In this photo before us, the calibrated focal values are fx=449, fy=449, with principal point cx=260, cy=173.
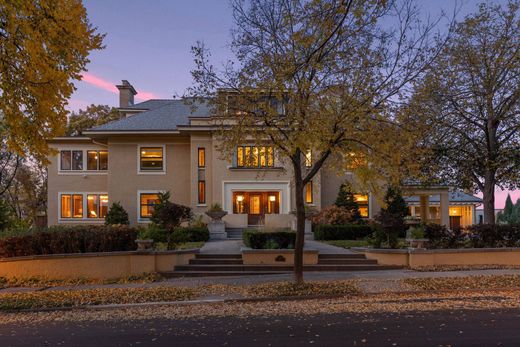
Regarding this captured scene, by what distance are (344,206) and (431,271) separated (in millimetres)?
11755

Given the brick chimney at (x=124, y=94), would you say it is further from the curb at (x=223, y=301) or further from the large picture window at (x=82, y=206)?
the curb at (x=223, y=301)

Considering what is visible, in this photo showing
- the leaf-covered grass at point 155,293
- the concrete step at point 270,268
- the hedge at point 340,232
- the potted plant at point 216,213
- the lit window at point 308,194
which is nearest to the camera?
the leaf-covered grass at point 155,293

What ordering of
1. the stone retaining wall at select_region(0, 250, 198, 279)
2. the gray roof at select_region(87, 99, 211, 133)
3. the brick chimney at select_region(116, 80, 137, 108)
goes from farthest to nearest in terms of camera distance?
the brick chimney at select_region(116, 80, 137, 108)
the gray roof at select_region(87, 99, 211, 133)
the stone retaining wall at select_region(0, 250, 198, 279)

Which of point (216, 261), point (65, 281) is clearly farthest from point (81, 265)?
point (216, 261)

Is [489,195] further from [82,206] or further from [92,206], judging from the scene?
[82,206]

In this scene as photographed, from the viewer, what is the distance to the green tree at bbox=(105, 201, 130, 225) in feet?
88.8

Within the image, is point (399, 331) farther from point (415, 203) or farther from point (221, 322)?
point (415, 203)

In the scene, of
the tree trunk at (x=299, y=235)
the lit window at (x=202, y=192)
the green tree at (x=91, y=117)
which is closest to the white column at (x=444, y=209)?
the lit window at (x=202, y=192)

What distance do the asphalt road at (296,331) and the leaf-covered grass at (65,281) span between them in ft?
15.8

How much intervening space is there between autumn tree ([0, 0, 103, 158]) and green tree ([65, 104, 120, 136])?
35213mm

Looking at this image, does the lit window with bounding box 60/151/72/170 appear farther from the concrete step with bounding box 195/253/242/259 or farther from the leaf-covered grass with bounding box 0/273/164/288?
the concrete step with bounding box 195/253/242/259

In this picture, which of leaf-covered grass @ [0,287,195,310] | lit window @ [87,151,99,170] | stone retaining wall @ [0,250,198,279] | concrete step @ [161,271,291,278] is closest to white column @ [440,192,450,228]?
concrete step @ [161,271,291,278]

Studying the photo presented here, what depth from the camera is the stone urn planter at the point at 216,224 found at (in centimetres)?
2431

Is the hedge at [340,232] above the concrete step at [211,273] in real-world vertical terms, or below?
above
